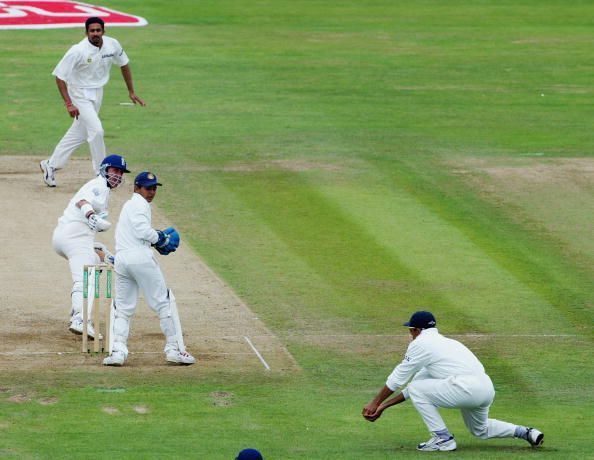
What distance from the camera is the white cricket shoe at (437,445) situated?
39.9 ft

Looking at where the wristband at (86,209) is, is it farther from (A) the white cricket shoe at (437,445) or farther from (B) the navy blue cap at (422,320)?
(A) the white cricket shoe at (437,445)

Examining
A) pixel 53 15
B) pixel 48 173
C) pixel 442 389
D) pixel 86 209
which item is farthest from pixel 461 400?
pixel 53 15

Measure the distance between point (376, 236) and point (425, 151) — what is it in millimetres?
4698

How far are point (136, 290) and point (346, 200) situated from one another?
684cm

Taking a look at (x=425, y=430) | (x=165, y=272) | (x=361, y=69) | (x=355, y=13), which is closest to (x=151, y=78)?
(x=361, y=69)

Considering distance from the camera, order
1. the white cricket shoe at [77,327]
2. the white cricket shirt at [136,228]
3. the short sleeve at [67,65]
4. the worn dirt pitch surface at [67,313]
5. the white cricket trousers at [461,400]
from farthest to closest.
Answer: the short sleeve at [67,65]
the white cricket shoe at [77,327]
the worn dirt pitch surface at [67,313]
the white cricket shirt at [136,228]
the white cricket trousers at [461,400]

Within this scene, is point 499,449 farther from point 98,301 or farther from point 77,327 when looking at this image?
point 77,327

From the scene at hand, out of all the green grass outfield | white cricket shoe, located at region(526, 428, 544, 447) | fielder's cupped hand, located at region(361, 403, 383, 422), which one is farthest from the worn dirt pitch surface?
white cricket shoe, located at region(526, 428, 544, 447)

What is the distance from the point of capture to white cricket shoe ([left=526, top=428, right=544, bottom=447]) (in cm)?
1218

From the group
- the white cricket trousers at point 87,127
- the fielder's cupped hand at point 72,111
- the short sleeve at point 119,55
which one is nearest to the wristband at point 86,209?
the fielder's cupped hand at point 72,111

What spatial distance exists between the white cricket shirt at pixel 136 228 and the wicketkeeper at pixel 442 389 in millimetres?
3051

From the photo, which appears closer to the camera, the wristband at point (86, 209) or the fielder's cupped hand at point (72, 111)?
the wristband at point (86, 209)

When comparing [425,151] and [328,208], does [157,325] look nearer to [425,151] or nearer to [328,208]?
[328,208]

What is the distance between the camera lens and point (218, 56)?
101ft
